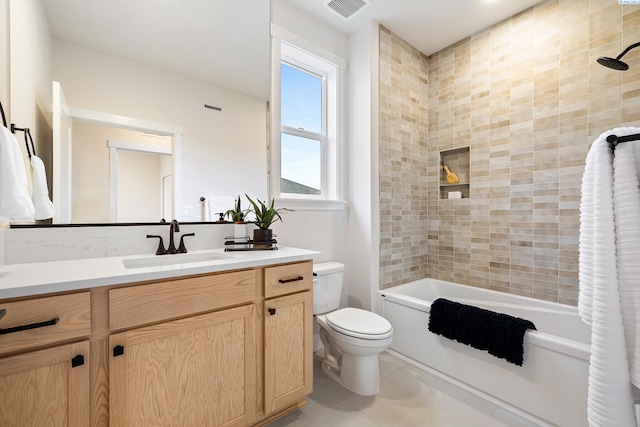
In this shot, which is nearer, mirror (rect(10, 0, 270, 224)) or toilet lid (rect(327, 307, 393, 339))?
mirror (rect(10, 0, 270, 224))

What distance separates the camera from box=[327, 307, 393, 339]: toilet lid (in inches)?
64.9

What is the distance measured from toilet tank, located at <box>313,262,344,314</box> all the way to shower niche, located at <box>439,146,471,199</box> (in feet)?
4.86

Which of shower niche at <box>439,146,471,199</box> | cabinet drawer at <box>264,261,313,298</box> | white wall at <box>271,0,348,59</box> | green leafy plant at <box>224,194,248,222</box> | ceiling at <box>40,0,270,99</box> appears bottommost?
cabinet drawer at <box>264,261,313,298</box>

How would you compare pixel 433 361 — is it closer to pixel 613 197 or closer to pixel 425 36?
pixel 613 197

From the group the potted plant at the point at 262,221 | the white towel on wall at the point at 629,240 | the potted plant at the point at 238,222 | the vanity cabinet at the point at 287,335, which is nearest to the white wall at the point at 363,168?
the potted plant at the point at 262,221

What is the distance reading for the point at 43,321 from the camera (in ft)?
2.79

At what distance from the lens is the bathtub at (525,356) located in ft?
4.61

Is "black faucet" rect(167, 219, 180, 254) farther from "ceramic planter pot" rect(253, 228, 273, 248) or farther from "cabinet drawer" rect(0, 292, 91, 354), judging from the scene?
"cabinet drawer" rect(0, 292, 91, 354)

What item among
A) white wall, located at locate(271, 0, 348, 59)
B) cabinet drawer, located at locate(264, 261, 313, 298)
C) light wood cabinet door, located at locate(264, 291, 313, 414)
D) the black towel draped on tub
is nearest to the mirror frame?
cabinet drawer, located at locate(264, 261, 313, 298)

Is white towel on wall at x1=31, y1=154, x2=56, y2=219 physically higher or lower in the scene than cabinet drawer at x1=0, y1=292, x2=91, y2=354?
higher

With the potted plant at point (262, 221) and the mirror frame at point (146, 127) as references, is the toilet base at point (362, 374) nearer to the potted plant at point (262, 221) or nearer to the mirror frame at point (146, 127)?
the potted plant at point (262, 221)

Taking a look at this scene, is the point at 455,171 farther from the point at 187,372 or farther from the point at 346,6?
the point at 187,372

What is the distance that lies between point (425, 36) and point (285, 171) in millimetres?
1865

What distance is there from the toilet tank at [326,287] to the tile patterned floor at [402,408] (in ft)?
1.65
